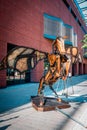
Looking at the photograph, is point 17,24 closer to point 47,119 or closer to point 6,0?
point 6,0

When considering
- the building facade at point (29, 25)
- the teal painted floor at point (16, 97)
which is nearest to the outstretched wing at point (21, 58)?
the teal painted floor at point (16, 97)

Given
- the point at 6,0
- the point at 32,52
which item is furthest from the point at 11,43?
the point at 32,52

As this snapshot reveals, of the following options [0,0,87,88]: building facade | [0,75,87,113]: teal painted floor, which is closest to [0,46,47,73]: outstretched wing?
[0,75,87,113]: teal painted floor

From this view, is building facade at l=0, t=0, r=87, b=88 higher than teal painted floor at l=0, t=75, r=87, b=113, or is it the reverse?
building facade at l=0, t=0, r=87, b=88

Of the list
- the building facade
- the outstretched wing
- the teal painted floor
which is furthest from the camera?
the building facade

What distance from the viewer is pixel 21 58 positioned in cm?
634

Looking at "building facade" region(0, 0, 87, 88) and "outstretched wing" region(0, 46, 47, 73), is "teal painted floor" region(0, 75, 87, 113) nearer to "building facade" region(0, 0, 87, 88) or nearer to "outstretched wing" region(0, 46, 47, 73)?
"outstretched wing" region(0, 46, 47, 73)

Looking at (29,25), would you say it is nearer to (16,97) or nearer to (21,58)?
(16,97)

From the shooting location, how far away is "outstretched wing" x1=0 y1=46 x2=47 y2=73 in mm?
5629

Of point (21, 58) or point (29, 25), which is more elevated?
point (29, 25)

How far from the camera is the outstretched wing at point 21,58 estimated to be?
222 inches

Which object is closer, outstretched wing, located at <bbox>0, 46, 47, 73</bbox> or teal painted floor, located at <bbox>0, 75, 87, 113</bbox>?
outstretched wing, located at <bbox>0, 46, 47, 73</bbox>

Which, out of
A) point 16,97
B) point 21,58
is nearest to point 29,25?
point 16,97

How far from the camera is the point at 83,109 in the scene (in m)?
7.25
